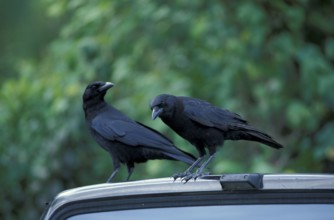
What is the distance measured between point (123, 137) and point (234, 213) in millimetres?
1855

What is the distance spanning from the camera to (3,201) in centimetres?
1096

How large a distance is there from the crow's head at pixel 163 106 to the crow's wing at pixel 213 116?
0.08 meters

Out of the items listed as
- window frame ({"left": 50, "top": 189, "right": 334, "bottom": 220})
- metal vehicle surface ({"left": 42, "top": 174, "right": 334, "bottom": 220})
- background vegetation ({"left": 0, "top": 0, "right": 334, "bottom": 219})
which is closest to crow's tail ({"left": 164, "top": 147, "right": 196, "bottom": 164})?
metal vehicle surface ({"left": 42, "top": 174, "right": 334, "bottom": 220})

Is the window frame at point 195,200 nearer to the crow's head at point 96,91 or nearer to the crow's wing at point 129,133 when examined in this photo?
the crow's wing at point 129,133

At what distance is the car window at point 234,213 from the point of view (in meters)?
3.61

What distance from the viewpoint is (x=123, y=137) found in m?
5.47

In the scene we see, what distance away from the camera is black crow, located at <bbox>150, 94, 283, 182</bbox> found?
4969 millimetres

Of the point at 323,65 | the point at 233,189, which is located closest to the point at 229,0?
the point at 323,65

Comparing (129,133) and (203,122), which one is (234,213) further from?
(129,133)

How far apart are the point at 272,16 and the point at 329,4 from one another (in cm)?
60

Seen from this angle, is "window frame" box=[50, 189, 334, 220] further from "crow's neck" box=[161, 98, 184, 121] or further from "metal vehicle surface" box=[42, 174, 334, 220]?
"crow's neck" box=[161, 98, 184, 121]

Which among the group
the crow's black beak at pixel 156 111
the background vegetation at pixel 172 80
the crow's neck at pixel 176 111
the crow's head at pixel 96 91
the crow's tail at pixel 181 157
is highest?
the crow's head at pixel 96 91

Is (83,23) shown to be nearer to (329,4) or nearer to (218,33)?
(218,33)

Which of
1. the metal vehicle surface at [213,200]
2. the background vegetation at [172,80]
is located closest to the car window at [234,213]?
the metal vehicle surface at [213,200]
